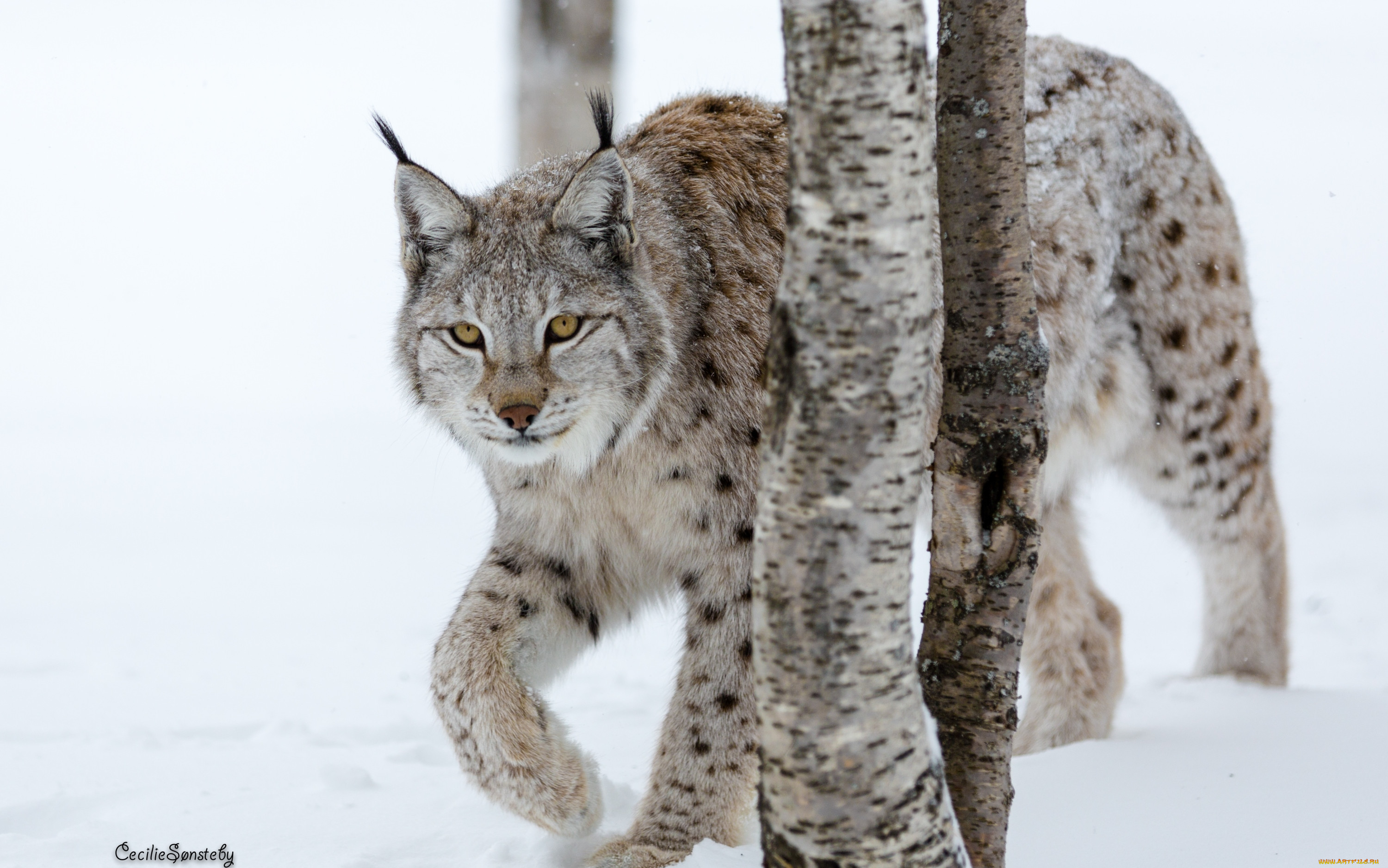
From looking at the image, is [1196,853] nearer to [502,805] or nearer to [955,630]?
[955,630]

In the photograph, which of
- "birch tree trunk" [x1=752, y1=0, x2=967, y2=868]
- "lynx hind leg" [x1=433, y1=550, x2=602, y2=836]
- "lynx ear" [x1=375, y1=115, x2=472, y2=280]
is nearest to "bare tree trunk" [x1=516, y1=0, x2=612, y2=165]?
"lynx ear" [x1=375, y1=115, x2=472, y2=280]

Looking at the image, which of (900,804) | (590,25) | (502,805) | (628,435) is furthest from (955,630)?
(590,25)

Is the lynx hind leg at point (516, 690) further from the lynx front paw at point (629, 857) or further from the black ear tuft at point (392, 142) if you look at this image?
the black ear tuft at point (392, 142)

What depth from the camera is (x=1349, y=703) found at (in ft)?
12.7

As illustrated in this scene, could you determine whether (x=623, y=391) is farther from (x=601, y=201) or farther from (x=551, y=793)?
(x=551, y=793)

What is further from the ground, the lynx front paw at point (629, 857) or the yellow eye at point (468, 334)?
the yellow eye at point (468, 334)

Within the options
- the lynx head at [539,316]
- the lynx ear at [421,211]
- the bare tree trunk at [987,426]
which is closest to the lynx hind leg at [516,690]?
the lynx head at [539,316]

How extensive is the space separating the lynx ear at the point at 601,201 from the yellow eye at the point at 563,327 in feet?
0.68

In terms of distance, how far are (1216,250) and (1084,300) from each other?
0.68 metres

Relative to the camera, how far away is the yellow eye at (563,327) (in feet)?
9.64

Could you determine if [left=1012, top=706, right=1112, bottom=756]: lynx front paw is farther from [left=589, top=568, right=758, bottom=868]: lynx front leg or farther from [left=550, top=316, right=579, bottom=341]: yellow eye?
[left=550, top=316, right=579, bottom=341]: yellow eye

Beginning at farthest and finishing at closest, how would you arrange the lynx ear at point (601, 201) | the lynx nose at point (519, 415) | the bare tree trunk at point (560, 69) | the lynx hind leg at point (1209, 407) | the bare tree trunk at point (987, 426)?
the bare tree trunk at point (560, 69)
the lynx hind leg at point (1209, 407)
the lynx ear at point (601, 201)
the lynx nose at point (519, 415)
the bare tree trunk at point (987, 426)

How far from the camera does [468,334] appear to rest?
117 inches

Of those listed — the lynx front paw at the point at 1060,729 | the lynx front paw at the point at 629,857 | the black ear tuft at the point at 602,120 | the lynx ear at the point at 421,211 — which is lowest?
the lynx front paw at the point at 1060,729
